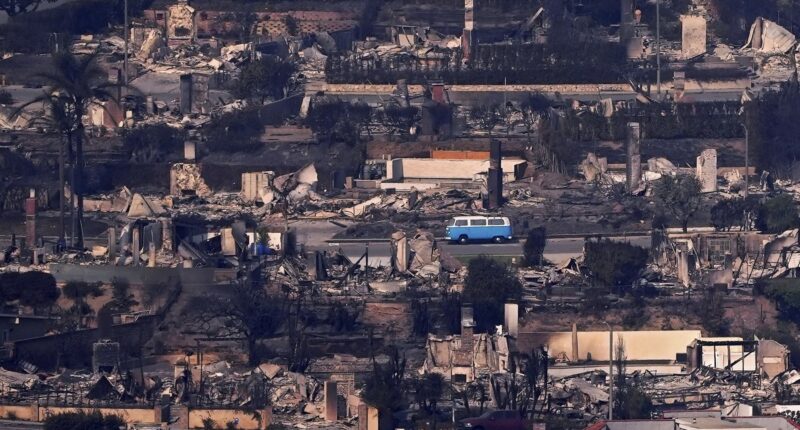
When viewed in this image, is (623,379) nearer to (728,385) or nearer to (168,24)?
(728,385)

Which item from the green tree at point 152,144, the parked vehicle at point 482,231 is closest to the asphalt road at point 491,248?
the parked vehicle at point 482,231

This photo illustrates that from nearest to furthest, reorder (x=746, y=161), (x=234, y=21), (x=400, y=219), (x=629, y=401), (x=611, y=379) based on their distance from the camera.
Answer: (x=611, y=379) → (x=629, y=401) → (x=400, y=219) → (x=746, y=161) → (x=234, y=21)

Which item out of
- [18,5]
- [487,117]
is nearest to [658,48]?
[487,117]

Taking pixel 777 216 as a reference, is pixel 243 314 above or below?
below

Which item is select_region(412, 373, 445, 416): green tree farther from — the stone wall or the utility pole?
the stone wall

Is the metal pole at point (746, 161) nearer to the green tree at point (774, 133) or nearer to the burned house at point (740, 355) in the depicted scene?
the green tree at point (774, 133)

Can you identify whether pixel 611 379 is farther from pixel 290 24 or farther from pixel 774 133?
pixel 290 24

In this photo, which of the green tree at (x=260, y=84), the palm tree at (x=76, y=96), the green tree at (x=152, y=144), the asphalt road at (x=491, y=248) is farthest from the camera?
the green tree at (x=260, y=84)
